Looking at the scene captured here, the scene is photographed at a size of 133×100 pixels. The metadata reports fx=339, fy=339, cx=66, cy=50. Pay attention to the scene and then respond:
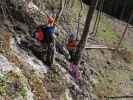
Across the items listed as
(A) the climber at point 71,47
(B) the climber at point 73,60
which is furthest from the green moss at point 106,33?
(A) the climber at point 71,47

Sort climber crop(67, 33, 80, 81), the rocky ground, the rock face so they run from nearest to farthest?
the rock face, the rocky ground, climber crop(67, 33, 80, 81)

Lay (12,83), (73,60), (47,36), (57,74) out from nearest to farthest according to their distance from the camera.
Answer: (12,83), (57,74), (47,36), (73,60)

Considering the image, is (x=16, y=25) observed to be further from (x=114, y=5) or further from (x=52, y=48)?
(x=114, y=5)

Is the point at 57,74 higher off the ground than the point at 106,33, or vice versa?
the point at 57,74

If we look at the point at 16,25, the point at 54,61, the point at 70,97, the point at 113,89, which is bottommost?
the point at 113,89

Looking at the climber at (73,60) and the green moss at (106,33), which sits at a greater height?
the climber at (73,60)

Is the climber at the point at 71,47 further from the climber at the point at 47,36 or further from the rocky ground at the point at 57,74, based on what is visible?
the climber at the point at 47,36

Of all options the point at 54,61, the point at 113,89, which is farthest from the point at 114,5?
the point at 54,61

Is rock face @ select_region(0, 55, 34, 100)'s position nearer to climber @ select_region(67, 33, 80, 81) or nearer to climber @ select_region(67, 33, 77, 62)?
climber @ select_region(67, 33, 80, 81)

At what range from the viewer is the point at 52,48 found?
573 inches

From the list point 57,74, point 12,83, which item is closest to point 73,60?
point 57,74

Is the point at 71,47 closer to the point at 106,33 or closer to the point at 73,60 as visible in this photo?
the point at 73,60

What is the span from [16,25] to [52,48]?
1.95m

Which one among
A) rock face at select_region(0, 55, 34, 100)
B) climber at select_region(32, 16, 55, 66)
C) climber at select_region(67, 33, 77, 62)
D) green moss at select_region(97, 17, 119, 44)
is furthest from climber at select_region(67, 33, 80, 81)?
green moss at select_region(97, 17, 119, 44)
